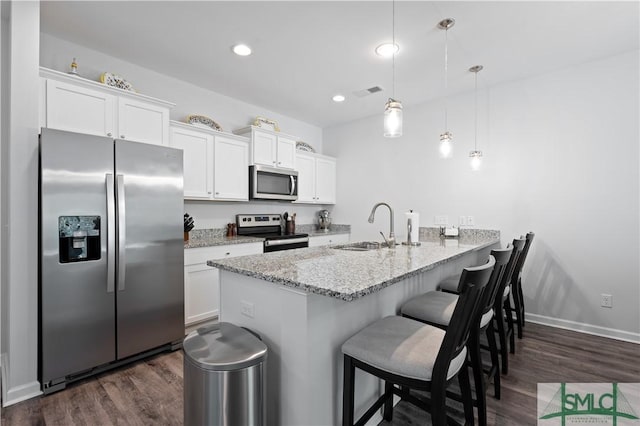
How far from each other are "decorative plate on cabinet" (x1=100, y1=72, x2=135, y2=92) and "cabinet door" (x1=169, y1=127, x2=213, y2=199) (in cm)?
50

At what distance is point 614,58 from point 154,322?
15.5 ft

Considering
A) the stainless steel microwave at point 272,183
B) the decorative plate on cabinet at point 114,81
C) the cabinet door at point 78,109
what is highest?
the decorative plate on cabinet at point 114,81

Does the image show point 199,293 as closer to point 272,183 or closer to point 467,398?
point 272,183

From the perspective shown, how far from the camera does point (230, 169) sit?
3566 millimetres

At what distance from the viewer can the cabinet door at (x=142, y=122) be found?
2.58 metres

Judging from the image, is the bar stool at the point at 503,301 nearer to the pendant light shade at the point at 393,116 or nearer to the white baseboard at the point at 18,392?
the pendant light shade at the point at 393,116

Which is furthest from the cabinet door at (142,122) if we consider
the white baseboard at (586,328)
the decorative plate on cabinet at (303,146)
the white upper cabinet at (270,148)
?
the white baseboard at (586,328)

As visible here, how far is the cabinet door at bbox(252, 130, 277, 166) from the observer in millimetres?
3793

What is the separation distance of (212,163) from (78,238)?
157 centimetres

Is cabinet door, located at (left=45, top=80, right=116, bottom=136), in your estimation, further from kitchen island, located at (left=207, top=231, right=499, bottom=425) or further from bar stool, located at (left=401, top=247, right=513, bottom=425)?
bar stool, located at (left=401, top=247, right=513, bottom=425)

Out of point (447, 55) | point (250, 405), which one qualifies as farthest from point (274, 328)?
point (447, 55)

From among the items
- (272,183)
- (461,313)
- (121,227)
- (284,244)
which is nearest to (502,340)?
(461,313)

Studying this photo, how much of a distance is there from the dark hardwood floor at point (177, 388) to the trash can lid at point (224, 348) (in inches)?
29.6

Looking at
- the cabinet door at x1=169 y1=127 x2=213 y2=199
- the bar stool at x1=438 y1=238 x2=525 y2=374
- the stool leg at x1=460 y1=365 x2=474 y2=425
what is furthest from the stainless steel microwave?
the stool leg at x1=460 y1=365 x2=474 y2=425
